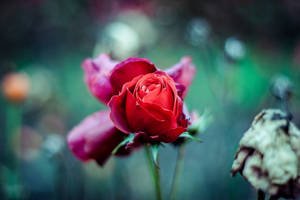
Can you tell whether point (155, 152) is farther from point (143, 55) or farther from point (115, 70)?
point (143, 55)

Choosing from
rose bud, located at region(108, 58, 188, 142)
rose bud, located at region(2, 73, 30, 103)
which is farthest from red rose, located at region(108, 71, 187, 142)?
rose bud, located at region(2, 73, 30, 103)

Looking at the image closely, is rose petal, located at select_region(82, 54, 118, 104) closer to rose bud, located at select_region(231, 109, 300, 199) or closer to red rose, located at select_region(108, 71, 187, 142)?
red rose, located at select_region(108, 71, 187, 142)

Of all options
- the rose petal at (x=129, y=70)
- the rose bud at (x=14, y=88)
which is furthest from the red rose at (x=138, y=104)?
the rose bud at (x=14, y=88)

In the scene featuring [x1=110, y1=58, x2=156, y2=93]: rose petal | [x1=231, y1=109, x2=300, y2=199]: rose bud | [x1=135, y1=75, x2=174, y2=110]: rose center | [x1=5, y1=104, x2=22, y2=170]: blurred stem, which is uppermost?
[x1=5, y1=104, x2=22, y2=170]: blurred stem

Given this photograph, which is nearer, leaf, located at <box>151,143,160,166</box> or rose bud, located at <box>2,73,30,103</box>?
leaf, located at <box>151,143,160,166</box>

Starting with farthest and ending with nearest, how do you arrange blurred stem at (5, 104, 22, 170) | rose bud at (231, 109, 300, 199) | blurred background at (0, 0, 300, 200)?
blurred background at (0, 0, 300, 200)
blurred stem at (5, 104, 22, 170)
rose bud at (231, 109, 300, 199)

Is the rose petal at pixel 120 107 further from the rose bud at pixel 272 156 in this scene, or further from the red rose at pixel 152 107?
the rose bud at pixel 272 156

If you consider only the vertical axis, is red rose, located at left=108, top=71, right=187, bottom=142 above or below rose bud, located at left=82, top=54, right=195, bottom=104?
below
